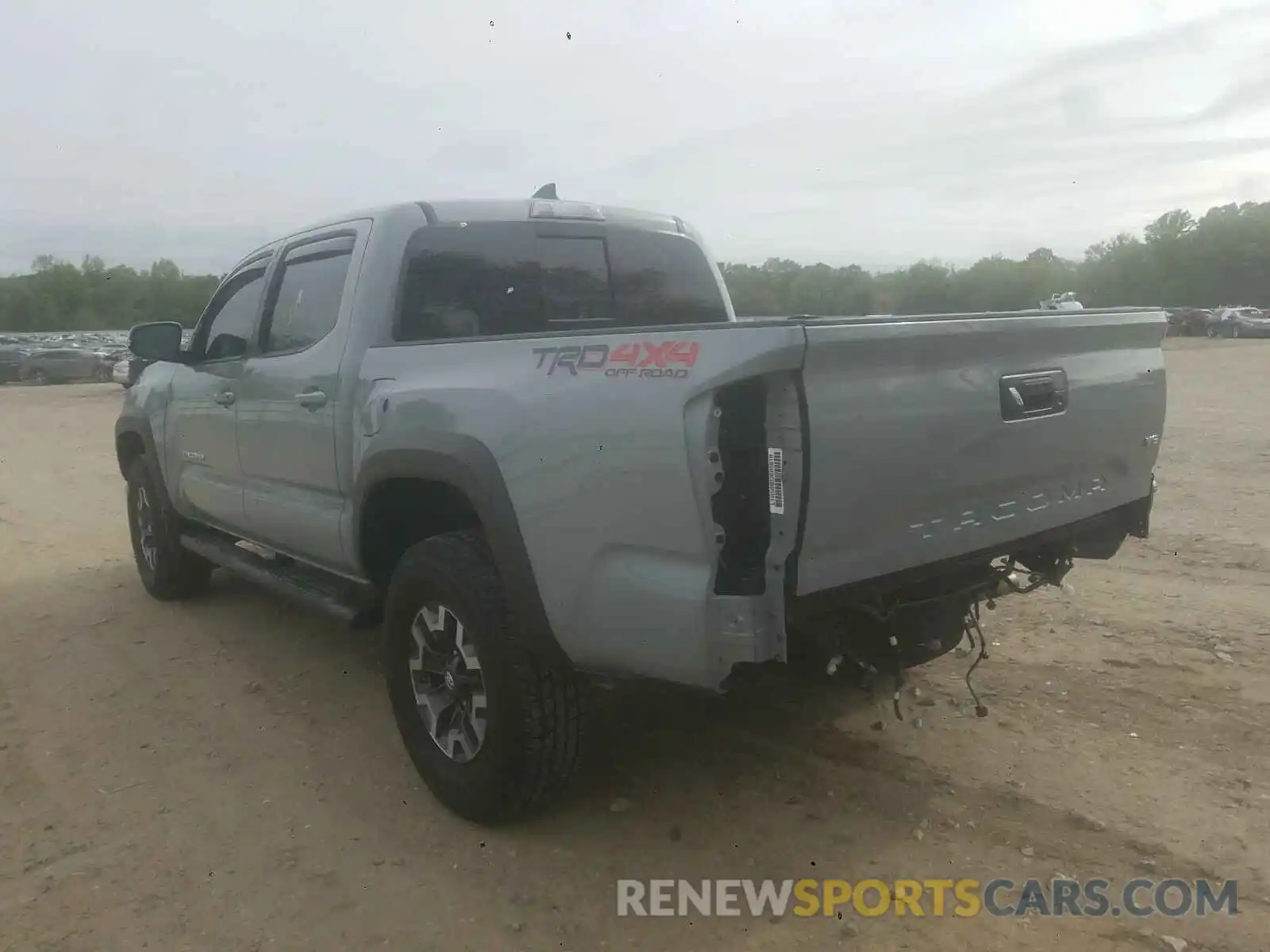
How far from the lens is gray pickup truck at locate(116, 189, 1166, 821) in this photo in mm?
2574

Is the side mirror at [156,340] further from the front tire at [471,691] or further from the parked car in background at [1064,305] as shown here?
the parked car in background at [1064,305]

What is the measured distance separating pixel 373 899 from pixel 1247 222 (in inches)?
2055

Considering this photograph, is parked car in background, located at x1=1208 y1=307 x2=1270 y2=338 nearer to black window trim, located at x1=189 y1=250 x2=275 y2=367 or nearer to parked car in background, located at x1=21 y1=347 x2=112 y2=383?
parked car in background, located at x1=21 y1=347 x2=112 y2=383

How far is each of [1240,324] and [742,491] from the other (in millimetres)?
45600

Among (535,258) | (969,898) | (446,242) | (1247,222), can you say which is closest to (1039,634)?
(969,898)

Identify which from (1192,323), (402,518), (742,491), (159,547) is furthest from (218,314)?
(1192,323)

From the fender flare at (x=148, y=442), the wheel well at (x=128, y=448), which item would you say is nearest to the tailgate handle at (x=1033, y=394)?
the fender flare at (x=148, y=442)

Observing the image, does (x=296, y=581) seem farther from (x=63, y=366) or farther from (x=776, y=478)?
(x=63, y=366)

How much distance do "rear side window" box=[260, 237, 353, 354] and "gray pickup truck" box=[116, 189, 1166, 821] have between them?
0.06ft

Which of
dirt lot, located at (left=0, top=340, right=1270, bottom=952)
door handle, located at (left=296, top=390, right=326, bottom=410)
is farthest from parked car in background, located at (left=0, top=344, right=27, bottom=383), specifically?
door handle, located at (left=296, top=390, right=326, bottom=410)

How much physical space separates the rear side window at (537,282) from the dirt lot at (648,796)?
5.47ft

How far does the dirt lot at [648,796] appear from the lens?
9.52 feet

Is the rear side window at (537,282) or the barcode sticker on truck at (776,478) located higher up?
the rear side window at (537,282)

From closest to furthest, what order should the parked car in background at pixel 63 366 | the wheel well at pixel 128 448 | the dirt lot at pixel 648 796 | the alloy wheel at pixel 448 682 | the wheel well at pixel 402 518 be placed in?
the dirt lot at pixel 648 796 → the alloy wheel at pixel 448 682 → the wheel well at pixel 402 518 → the wheel well at pixel 128 448 → the parked car in background at pixel 63 366
